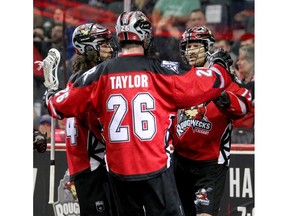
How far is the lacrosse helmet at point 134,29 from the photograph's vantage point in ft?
18.1

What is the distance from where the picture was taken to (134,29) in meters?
5.52

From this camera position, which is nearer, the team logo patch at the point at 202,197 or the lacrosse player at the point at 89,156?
the lacrosse player at the point at 89,156

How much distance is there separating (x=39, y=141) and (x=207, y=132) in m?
1.92

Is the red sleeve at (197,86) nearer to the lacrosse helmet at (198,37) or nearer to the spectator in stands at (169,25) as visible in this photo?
the lacrosse helmet at (198,37)

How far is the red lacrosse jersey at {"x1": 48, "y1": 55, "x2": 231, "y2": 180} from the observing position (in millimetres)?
5438

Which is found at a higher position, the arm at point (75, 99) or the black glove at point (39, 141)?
the arm at point (75, 99)

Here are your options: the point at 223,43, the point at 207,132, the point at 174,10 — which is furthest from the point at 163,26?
the point at 207,132

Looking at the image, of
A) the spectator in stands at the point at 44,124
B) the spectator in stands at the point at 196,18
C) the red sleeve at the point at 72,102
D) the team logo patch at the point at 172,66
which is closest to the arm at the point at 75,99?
the red sleeve at the point at 72,102

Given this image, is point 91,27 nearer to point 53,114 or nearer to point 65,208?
point 53,114

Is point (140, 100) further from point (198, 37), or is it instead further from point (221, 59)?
point (198, 37)

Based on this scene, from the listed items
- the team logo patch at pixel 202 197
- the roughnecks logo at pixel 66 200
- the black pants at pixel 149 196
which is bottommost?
the roughnecks logo at pixel 66 200

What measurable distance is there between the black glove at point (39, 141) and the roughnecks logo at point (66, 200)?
32cm

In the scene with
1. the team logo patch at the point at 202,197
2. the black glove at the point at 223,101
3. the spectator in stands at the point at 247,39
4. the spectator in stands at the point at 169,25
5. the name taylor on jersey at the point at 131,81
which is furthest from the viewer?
the spectator in stands at the point at 169,25

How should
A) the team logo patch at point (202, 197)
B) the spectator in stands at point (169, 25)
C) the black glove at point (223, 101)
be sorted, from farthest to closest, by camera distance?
the spectator in stands at point (169, 25), the team logo patch at point (202, 197), the black glove at point (223, 101)
